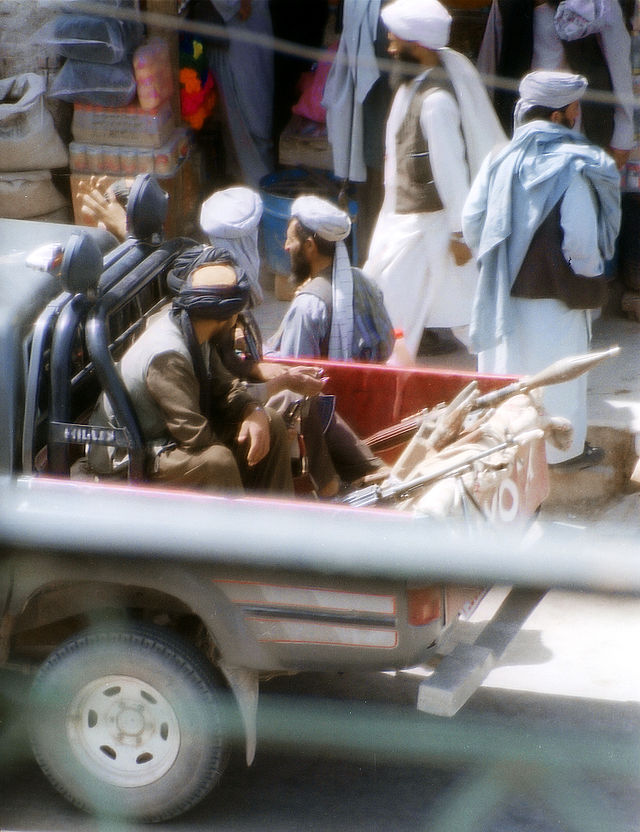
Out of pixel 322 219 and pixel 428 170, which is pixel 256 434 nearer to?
pixel 322 219

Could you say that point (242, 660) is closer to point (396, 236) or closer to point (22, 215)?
point (396, 236)

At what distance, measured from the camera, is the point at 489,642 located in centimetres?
339

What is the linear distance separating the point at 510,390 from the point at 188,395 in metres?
1.04

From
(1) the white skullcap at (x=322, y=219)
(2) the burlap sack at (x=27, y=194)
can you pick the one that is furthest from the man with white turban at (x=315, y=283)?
(2) the burlap sack at (x=27, y=194)

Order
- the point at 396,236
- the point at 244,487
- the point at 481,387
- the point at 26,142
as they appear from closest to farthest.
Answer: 1. the point at 244,487
2. the point at 481,387
3. the point at 396,236
4. the point at 26,142

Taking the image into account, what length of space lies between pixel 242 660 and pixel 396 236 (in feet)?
9.46

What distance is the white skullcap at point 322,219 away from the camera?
4059 millimetres

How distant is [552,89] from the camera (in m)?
4.57

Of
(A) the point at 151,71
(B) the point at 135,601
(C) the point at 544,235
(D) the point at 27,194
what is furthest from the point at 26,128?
(B) the point at 135,601

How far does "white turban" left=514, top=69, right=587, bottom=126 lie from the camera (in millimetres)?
4562

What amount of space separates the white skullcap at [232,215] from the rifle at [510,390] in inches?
38.2

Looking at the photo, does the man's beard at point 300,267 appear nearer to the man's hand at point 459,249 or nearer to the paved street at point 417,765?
the paved street at point 417,765

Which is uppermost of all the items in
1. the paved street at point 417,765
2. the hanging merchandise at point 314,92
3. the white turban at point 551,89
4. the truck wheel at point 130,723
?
the white turban at point 551,89

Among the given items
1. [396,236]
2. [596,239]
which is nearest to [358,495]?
[596,239]
